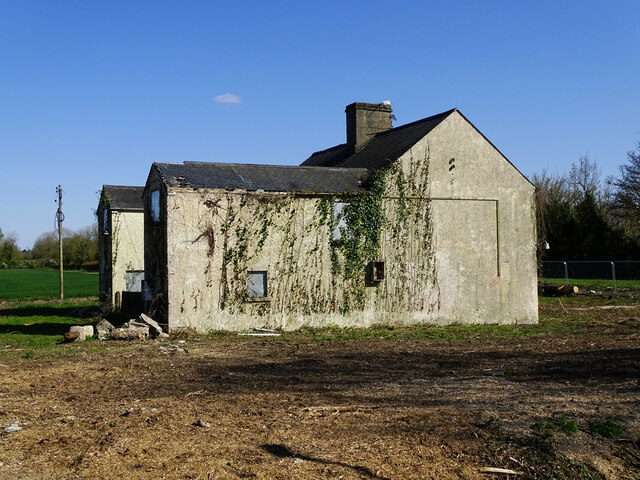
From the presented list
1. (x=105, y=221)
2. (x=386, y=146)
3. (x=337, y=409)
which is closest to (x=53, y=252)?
(x=105, y=221)

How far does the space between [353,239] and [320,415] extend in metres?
12.2

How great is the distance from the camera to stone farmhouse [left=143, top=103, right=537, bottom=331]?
763 inches

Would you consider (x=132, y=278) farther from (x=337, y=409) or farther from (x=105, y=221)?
(x=337, y=409)

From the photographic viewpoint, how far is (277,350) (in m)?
16.2

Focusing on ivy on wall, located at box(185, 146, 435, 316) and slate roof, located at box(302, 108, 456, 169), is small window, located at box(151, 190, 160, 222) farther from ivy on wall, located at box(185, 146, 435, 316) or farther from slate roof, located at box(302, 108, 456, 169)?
slate roof, located at box(302, 108, 456, 169)

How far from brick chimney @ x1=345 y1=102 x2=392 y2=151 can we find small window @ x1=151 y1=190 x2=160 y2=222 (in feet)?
29.7

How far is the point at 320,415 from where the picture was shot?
9109 mm

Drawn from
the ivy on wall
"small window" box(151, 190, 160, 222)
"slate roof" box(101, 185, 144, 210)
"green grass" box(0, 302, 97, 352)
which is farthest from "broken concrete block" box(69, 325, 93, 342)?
"slate roof" box(101, 185, 144, 210)

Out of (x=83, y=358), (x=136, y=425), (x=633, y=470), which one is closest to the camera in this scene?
(x=633, y=470)

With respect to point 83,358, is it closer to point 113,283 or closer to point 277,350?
point 277,350

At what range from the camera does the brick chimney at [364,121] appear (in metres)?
27.0

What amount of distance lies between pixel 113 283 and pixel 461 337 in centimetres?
1752

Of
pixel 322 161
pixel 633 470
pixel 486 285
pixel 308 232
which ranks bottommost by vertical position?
pixel 633 470

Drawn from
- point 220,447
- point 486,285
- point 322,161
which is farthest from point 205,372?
point 322,161
